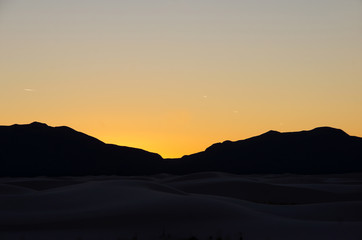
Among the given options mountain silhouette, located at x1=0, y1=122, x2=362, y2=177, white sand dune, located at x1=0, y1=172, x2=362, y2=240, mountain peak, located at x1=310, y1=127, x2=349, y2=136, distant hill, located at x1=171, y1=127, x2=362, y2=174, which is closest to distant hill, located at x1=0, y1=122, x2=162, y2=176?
mountain silhouette, located at x1=0, y1=122, x2=362, y2=177

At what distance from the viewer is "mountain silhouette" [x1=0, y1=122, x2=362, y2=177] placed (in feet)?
452

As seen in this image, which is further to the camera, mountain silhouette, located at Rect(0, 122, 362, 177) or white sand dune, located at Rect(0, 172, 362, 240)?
mountain silhouette, located at Rect(0, 122, 362, 177)

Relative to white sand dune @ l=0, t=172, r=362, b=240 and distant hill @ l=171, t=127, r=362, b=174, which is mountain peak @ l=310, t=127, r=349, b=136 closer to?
distant hill @ l=171, t=127, r=362, b=174

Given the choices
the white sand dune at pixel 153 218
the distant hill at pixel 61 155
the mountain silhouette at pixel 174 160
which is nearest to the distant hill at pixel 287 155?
the mountain silhouette at pixel 174 160

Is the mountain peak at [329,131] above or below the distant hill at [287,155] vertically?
above

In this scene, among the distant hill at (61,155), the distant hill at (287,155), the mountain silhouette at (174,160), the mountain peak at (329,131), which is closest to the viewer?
the distant hill at (61,155)

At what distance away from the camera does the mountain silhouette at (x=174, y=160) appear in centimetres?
13775

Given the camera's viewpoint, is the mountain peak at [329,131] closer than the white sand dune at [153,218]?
No

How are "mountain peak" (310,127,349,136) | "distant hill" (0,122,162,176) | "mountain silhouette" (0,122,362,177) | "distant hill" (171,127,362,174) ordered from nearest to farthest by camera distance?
"distant hill" (0,122,162,176), "mountain silhouette" (0,122,362,177), "distant hill" (171,127,362,174), "mountain peak" (310,127,349,136)

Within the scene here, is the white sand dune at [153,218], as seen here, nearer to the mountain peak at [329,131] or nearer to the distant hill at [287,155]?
the distant hill at [287,155]

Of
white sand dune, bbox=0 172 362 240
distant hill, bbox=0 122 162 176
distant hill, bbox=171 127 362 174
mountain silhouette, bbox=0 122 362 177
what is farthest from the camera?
distant hill, bbox=171 127 362 174

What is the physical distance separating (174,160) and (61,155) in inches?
1188

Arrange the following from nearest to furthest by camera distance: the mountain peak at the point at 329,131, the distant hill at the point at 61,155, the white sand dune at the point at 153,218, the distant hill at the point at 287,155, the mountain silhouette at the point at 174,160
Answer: the white sand dune at the point at 153,218 < the distant hill at the point at 61,155 < the mountain silhouette at the point at 174,160 < the distant hill at the point at 287,155 < the mountain peak at the point at 329,131

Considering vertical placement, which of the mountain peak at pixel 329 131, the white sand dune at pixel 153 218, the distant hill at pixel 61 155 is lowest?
the white sand dune at pixel 153 218
